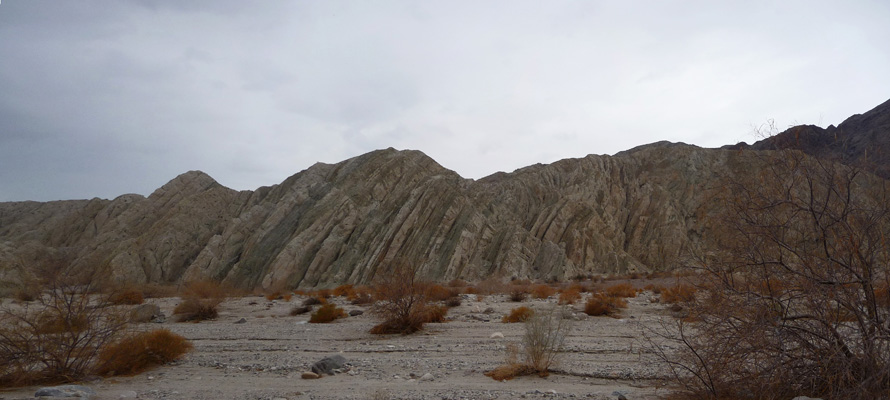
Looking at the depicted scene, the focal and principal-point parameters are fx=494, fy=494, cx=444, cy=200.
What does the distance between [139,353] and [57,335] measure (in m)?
1.29

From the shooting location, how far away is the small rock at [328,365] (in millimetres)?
7984

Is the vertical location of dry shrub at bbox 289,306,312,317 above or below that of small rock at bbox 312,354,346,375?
below

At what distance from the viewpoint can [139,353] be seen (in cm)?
846

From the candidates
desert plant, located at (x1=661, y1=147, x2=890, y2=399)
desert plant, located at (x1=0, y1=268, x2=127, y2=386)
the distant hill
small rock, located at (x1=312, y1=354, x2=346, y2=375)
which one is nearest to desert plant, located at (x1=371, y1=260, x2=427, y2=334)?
small rock, located at (x1=312, y1=354, x2=346, y2=375)

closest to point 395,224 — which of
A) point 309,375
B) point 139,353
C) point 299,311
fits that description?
point 299,311

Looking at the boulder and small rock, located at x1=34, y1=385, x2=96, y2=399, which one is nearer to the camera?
small rock, located at x1=34, y1=385, x2=96, y2=399

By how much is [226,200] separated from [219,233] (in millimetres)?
5731

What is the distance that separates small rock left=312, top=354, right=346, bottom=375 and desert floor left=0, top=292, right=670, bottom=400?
26cm

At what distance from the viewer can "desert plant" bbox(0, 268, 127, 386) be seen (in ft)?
23.2

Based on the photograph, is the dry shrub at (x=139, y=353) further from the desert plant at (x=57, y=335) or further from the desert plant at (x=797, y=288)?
the desert plant at (x=797, y=288)

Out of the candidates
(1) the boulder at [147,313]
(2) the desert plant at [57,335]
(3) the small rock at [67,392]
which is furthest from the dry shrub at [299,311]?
(3) the small rock at [67,392]

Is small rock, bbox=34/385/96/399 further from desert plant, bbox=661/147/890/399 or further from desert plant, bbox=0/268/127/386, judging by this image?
desert plant, bbox=661/147/890/399

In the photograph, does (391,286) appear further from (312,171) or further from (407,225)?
(312,171)

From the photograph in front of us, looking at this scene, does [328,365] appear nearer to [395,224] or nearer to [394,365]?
[394,365]
